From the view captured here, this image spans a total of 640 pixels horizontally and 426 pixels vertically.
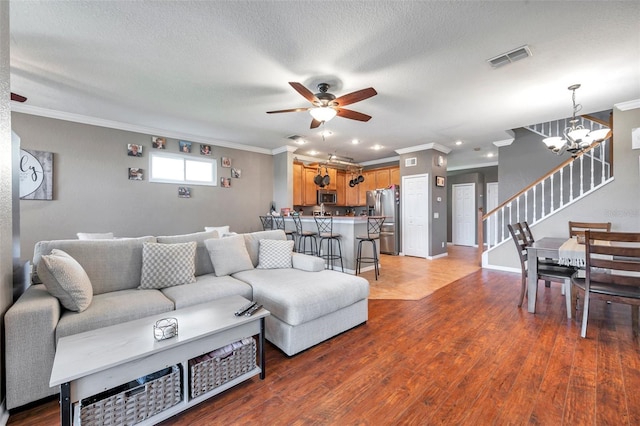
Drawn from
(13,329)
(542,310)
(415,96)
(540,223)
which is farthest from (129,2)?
(540,223)

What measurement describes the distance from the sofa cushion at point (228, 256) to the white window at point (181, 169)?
303 centimetres

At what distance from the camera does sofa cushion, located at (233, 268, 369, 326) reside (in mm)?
2193

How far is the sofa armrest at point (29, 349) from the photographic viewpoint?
61.6 inches

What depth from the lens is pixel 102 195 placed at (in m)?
4.52

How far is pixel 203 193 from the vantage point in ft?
18.7

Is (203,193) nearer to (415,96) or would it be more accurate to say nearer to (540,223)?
(415,96)

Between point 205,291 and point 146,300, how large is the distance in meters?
0.44

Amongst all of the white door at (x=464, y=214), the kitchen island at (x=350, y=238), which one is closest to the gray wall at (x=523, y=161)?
the white door at (x=464, y=214)

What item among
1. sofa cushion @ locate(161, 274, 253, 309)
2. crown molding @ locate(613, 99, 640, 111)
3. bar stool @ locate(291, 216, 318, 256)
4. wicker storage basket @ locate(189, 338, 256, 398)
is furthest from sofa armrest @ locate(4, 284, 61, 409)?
crown molding @ locate(613, 99, 640, 111)

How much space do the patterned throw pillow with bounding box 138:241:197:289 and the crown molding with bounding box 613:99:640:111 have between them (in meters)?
6.28

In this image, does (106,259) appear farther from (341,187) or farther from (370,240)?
(341,187)

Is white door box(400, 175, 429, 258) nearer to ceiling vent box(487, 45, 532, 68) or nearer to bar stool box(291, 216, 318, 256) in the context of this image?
bar stool box(291, 216, 318, 256)

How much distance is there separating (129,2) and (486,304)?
4.71 m

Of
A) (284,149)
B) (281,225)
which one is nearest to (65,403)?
(281,225)
